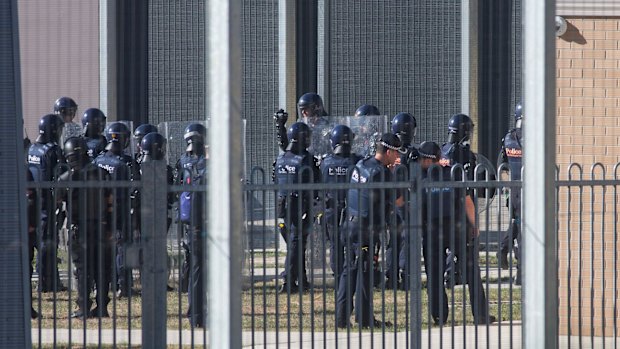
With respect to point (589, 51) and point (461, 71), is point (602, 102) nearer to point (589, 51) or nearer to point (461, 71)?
point (589, 51)

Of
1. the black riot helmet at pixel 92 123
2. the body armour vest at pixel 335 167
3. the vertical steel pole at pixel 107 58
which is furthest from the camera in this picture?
the vertical steel pole at pixel 107 58

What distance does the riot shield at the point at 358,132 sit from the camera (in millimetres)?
13865

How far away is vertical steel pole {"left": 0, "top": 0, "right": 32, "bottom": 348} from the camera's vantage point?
5.73 meters

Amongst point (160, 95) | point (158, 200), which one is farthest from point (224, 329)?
point (160, 95)

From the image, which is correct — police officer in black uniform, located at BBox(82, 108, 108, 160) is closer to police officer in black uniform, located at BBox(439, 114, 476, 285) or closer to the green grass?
the green grass

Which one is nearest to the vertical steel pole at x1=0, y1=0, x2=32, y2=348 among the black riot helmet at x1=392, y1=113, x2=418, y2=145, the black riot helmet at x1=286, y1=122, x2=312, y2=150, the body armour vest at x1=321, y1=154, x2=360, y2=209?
the body armour vest at x1=321, y1=154, x2=360, y2=209

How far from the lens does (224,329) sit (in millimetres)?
4676

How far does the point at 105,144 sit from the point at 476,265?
540cm

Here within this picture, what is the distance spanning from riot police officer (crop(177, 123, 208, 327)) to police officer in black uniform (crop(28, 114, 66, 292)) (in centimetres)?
78

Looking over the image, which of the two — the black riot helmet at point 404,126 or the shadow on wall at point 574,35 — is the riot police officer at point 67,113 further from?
the shadow on wall at point 574,35

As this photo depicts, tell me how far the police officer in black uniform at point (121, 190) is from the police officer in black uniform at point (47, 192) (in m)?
0.39

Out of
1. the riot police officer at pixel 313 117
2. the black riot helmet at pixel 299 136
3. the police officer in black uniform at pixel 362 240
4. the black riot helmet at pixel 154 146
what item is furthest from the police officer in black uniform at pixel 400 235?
the black riot helmet at pixel 154 146

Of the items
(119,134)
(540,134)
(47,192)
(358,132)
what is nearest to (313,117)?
(358,132)

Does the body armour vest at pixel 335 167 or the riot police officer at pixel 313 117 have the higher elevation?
the riot police officer at pixel 313 117
